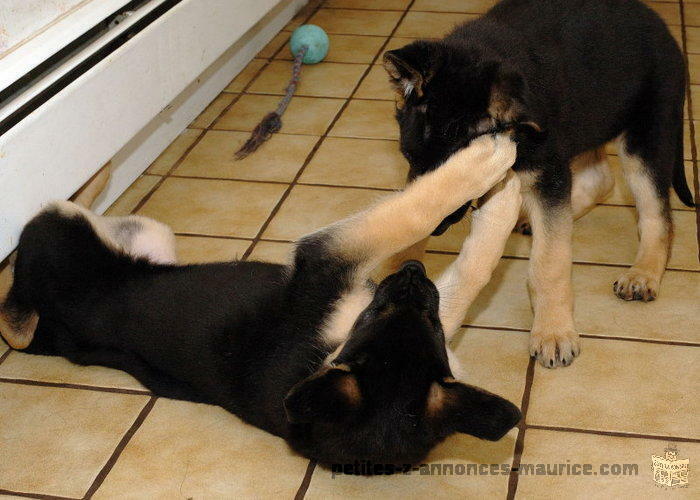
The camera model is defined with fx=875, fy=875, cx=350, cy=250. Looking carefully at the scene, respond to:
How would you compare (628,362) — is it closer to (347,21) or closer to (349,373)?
(349,373)

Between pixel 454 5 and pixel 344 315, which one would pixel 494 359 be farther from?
pixel 454 5

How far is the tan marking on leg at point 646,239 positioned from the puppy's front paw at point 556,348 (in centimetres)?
32

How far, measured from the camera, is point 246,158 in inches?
136

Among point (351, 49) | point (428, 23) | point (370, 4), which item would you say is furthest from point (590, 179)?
point (370, 4)

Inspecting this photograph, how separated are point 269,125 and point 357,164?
492mm

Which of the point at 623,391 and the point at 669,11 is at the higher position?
the point at 623,391

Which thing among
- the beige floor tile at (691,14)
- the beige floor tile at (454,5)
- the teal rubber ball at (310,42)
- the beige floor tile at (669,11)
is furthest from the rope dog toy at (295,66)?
the beige floor tile at (691,14)

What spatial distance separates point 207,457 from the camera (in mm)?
2117

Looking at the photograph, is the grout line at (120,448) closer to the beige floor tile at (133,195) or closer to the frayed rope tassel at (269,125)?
the beige floor tile at (133,195)

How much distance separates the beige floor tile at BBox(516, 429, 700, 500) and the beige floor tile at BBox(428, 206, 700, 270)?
32.2 inches

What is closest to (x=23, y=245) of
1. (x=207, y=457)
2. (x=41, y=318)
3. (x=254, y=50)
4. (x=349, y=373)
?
(x=41, y=318)

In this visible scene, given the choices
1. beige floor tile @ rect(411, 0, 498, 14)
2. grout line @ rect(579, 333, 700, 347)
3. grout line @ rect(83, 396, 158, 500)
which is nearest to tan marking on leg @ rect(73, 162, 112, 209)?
grout line @ rect(83, 396, 158, 500)

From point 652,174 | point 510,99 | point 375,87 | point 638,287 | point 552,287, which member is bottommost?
point 375,87

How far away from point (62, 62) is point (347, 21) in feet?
7.67
